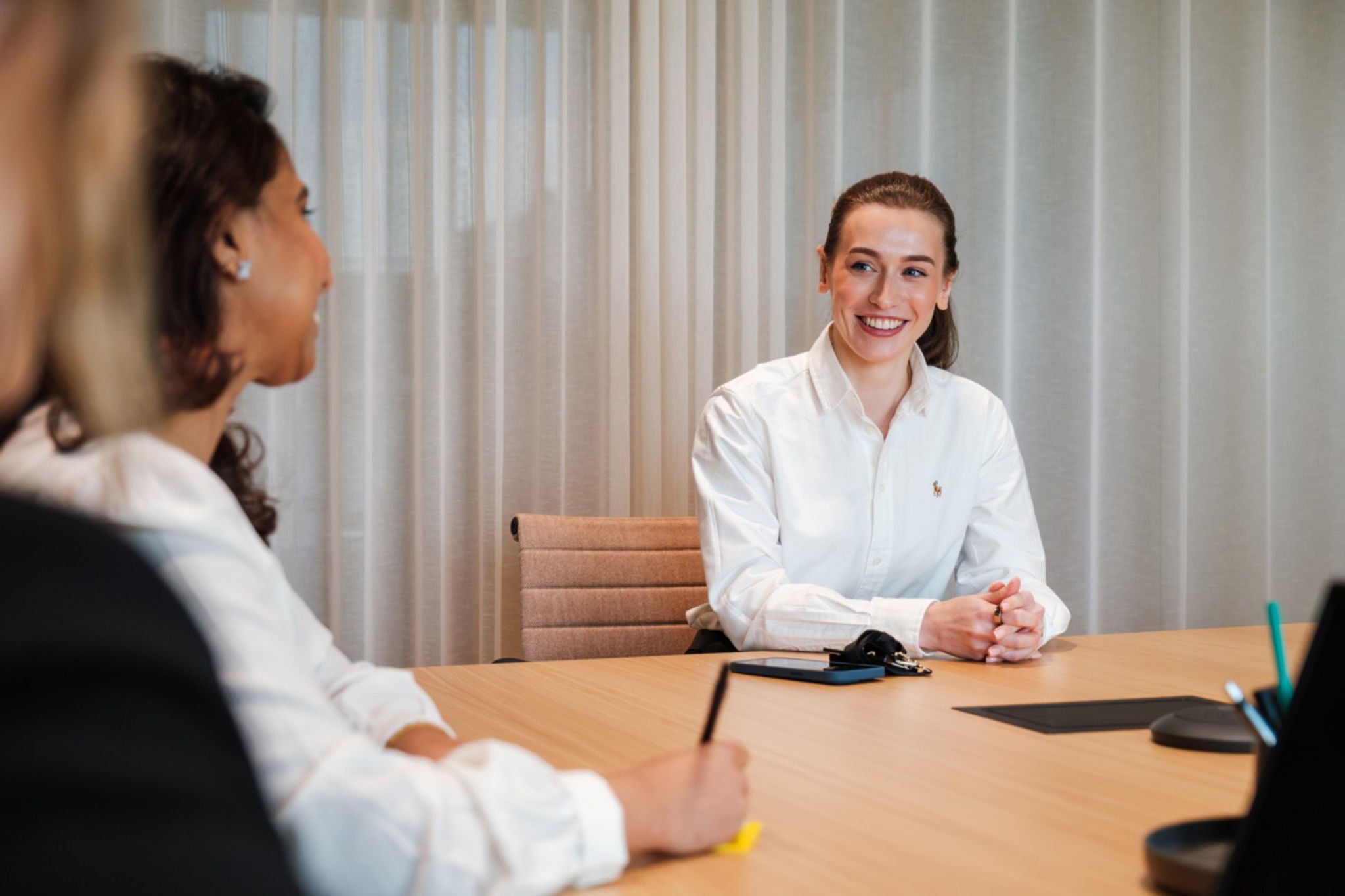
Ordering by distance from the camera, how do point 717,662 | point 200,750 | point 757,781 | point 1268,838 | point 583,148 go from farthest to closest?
point 583,148 → point 717,662 → point 757,781 → point 1268,838 → point 200,750

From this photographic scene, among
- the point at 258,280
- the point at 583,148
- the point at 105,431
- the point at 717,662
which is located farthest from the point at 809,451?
the point at 105,431

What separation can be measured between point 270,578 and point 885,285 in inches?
68.5

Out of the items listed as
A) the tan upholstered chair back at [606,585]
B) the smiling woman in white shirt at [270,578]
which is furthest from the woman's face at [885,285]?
the smiling woman in white shirt at [270,578]

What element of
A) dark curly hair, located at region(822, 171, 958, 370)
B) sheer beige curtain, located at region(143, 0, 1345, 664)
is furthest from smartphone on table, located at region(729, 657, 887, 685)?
sheer beige curtain, located at region(143, 0, 1345, 664)

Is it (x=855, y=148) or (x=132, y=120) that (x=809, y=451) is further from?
(x=132, y=120)

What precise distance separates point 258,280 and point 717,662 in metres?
0.97

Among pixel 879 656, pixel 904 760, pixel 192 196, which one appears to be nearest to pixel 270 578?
pixel 192 196

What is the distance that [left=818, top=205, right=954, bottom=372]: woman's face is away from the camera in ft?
7.52

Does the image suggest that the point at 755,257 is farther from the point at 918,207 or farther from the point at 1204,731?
the point at 1204,731

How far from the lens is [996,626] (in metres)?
1.65

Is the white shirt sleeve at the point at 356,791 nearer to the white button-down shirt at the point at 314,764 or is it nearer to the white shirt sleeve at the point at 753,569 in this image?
the white button-down shirt at the point at 314,764

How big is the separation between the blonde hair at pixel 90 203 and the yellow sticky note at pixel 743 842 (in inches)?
20.1

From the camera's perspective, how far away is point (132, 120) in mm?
407

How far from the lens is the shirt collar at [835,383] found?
2264mm
